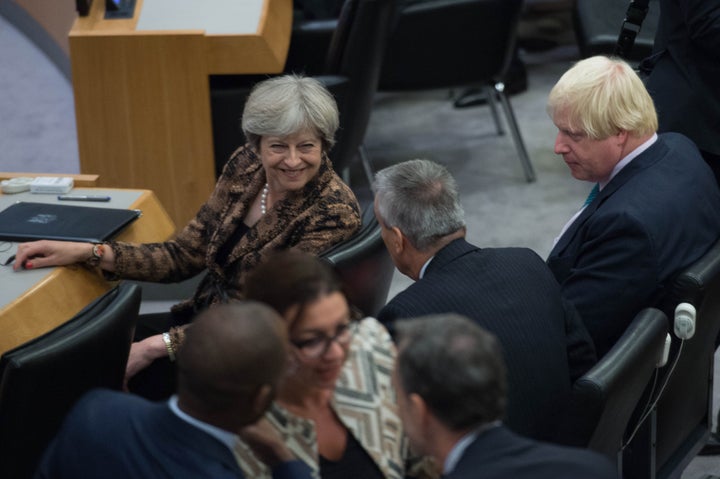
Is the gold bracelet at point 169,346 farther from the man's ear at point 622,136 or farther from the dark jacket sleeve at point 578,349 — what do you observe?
the man's ear at point 622,136

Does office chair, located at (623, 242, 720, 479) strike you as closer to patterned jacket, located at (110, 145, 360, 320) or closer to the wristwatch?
patterned jacket, located at (110, 145, 360, 320)

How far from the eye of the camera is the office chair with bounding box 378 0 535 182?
15.5 feet

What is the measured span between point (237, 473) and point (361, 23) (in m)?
2.77

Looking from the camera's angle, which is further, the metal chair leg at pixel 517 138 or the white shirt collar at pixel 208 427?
the metal chair leg at pixel 517 138

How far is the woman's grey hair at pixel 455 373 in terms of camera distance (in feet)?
5.06

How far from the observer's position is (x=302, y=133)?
2746 millimetres

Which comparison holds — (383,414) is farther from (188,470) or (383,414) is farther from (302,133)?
(302,133)

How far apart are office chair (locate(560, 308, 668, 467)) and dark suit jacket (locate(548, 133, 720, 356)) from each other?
0.26 m

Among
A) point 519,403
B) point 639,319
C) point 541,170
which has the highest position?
point 639,319

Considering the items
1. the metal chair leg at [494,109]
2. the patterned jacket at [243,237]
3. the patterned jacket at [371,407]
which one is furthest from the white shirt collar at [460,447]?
the metal chair leg at [494,109]

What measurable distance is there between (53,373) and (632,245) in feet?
3.98

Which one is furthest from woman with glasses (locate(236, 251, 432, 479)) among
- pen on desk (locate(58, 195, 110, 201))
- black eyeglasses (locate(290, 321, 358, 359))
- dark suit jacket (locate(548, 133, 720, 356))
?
pen on desk (locate(58, 195, 110, 201))

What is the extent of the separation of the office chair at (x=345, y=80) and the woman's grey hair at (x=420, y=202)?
Result: 5.85 ft

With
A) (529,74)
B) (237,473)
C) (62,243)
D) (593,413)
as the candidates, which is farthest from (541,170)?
(237,473)
